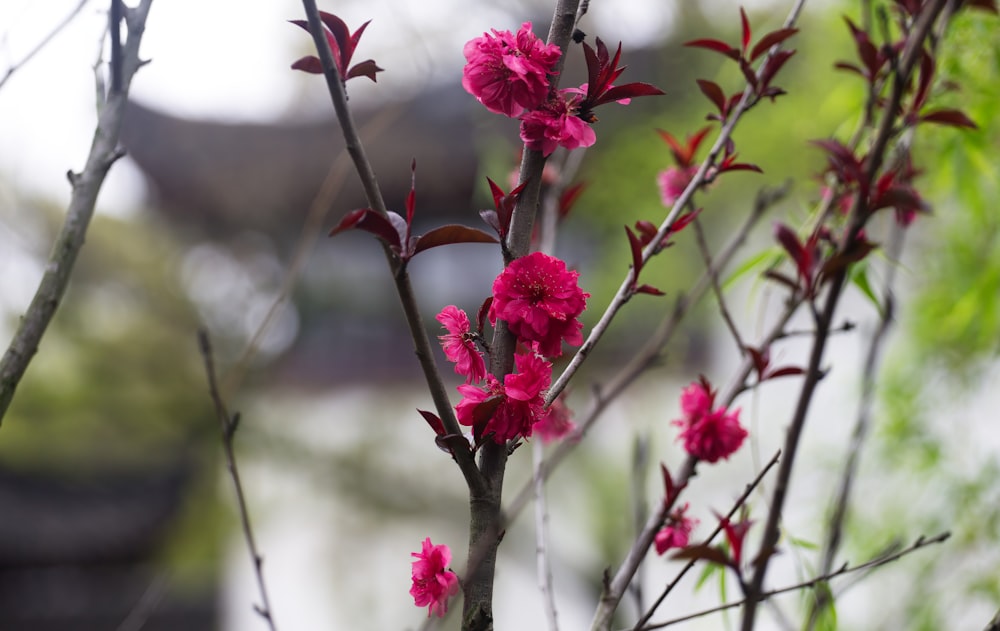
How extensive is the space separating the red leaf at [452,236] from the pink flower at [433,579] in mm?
142

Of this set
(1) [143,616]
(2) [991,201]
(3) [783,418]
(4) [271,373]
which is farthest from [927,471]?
(4) [271,373]

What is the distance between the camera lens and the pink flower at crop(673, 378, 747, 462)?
51 centimetres

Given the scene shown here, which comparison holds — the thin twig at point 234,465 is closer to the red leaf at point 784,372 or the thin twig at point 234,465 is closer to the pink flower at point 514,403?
the pink flower at point 514,403

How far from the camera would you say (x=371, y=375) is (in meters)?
4.56

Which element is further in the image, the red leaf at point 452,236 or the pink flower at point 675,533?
the pink flower at point 675,533

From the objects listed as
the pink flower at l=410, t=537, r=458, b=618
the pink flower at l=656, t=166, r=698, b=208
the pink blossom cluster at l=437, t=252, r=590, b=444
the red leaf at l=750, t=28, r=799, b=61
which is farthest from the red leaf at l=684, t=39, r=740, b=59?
the pink flower at l=410, t=537, r=458, b=618

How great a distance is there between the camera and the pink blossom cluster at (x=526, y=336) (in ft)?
1.11

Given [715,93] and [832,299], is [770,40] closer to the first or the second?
[715,93]

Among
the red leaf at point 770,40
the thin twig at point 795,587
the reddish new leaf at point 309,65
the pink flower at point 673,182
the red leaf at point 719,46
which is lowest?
the thin twig at point 795,587

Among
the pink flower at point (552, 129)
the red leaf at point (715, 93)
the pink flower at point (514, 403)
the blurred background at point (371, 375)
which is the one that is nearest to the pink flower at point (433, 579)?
the pink flower at point (514, 403)

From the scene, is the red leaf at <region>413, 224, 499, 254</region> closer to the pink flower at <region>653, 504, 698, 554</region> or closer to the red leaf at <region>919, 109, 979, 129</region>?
the pink flower at <region>653, 504, 698, 554</region>

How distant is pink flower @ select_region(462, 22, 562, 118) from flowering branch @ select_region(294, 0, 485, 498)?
0.07m

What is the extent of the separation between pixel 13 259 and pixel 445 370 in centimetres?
196

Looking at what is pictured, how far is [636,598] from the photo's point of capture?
0.53 metres
